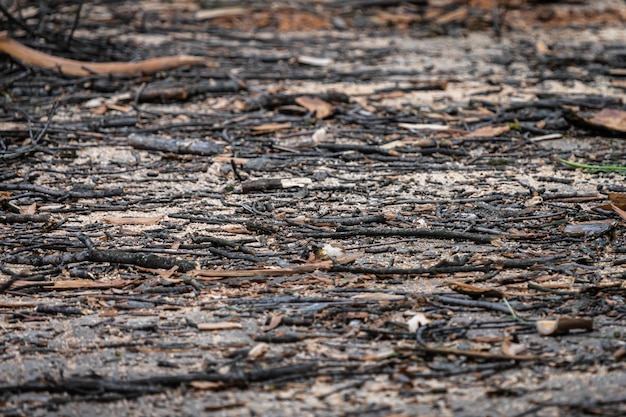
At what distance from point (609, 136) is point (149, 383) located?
4380mm

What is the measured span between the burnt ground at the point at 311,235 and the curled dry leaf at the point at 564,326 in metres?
0.02

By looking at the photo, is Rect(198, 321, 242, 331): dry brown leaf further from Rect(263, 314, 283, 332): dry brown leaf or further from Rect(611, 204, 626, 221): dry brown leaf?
Rect(611, 204, 626, 221): dry brown leaf

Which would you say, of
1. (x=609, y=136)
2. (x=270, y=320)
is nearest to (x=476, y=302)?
(x=270, y=320)

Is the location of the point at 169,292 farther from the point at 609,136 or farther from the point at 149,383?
the point at 609,136

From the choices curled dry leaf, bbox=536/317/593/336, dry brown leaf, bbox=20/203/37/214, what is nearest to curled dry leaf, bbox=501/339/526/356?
curled dry leaf, bbox=536/317/593/336

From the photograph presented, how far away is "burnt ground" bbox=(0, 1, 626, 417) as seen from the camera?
9.33ft

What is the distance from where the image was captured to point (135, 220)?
4.39 metres

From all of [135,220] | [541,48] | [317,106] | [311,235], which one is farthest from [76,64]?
[541,48]

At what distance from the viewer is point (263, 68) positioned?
802 cm

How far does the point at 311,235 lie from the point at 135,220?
100 cm

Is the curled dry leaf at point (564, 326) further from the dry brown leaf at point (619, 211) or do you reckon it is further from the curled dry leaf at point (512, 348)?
the dry brown leaf at point (619, 211)

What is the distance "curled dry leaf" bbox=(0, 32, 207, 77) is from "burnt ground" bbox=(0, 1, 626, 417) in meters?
0.12

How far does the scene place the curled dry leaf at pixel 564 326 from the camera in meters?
3.10

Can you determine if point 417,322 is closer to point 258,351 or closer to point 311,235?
point 258,351
